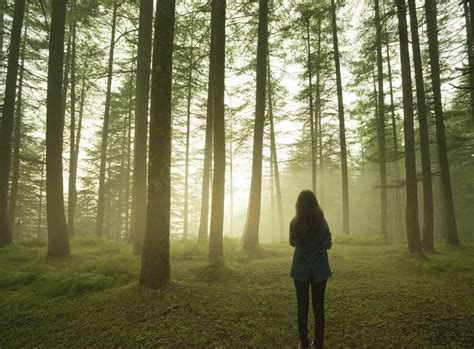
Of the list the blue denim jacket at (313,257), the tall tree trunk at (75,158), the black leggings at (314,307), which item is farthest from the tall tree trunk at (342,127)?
the tall tree trunk at (75,158)

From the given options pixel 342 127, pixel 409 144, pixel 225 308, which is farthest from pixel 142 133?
pixel 342 127

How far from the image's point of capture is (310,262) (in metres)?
4.00

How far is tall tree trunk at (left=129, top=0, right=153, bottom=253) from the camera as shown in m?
10.1

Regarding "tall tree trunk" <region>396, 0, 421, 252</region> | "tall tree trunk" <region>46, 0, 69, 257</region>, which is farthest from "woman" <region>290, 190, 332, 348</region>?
"tall tree trunk" <region>46, 0, 69, 257</region>

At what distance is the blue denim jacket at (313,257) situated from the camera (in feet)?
13.0

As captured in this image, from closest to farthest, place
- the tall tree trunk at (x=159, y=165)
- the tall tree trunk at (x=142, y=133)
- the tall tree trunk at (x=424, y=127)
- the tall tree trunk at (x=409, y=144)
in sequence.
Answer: the tall tree trunk at (x=159, y=165) < the tall tree trunk at (x=409, y=144) < the tall tree trunk at (x=142, y=133) < the tall tree trunk at (x=424, y=127)

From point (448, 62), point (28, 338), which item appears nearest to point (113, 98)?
point (28, 338)

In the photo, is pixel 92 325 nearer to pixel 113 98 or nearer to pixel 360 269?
pixel 360 269

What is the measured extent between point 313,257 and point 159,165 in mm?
3618

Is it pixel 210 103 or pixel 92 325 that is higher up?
pixel 210 103

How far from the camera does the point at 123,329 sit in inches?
176

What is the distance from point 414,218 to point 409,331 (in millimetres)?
6723

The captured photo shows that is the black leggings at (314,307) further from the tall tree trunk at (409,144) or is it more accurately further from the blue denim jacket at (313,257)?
the tall tree trunk at (409,144)

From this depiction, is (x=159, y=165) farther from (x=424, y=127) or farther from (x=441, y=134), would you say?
(x=441, y=134)
